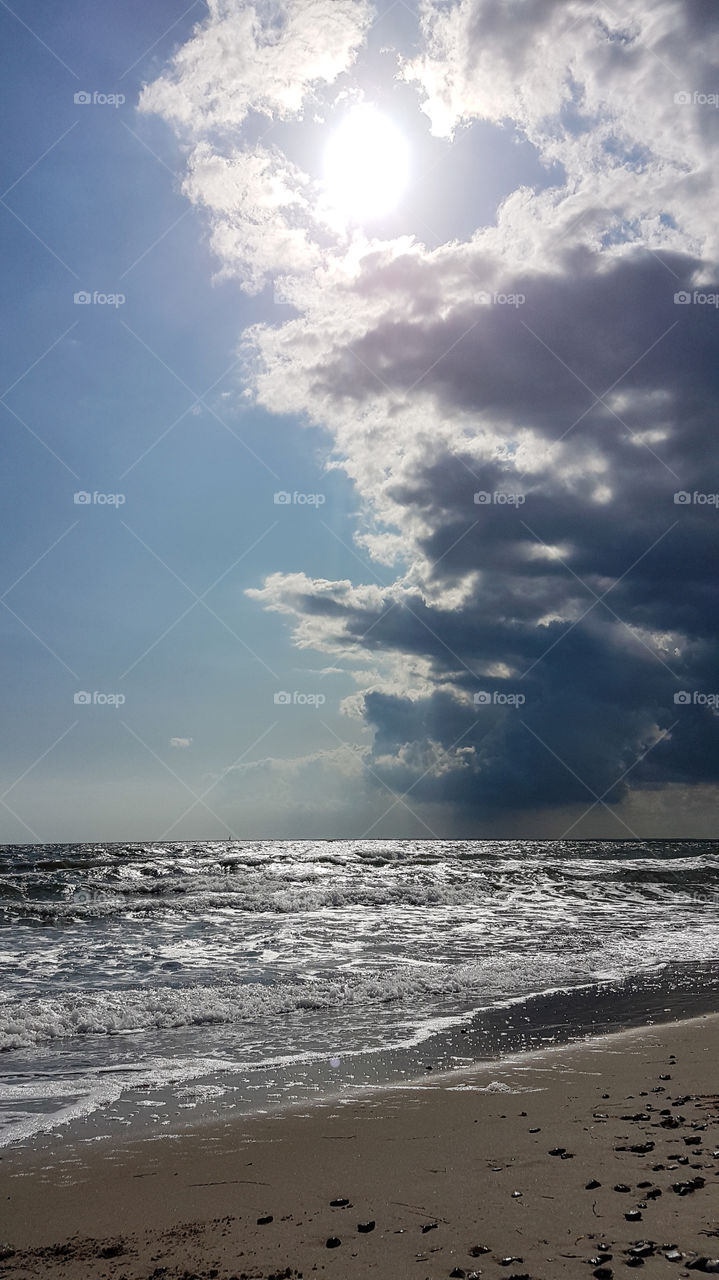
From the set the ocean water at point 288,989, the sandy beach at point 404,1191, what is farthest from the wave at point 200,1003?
the sandy beach at point 404,1191

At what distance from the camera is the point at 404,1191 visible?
14.4 feet

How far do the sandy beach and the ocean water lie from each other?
2.54 ft

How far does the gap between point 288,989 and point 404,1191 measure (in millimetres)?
7102

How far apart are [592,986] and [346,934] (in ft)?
22.5

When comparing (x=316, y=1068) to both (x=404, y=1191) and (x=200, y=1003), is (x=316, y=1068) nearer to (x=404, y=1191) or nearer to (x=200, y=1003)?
(x=404, y=1191)

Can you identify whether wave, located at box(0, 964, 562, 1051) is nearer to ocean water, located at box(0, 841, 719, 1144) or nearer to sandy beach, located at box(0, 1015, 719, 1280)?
ocean water, located at box(0, 841, 719, 1144)

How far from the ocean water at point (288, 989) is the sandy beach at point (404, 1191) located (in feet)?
2.54

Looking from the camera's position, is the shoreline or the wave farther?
the wave

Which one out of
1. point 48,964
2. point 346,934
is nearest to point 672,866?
point 346,934

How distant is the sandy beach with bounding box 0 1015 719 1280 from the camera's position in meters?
3.56

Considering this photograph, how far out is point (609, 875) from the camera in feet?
116

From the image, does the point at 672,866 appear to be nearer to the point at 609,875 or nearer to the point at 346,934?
the point at 609,875

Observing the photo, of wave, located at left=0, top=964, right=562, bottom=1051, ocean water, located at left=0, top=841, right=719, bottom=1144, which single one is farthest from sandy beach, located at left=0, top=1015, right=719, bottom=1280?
wave, located at left=0, top=964, right=562, bottom=1051

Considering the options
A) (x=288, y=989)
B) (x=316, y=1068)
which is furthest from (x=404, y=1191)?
(x=288, y=989)
